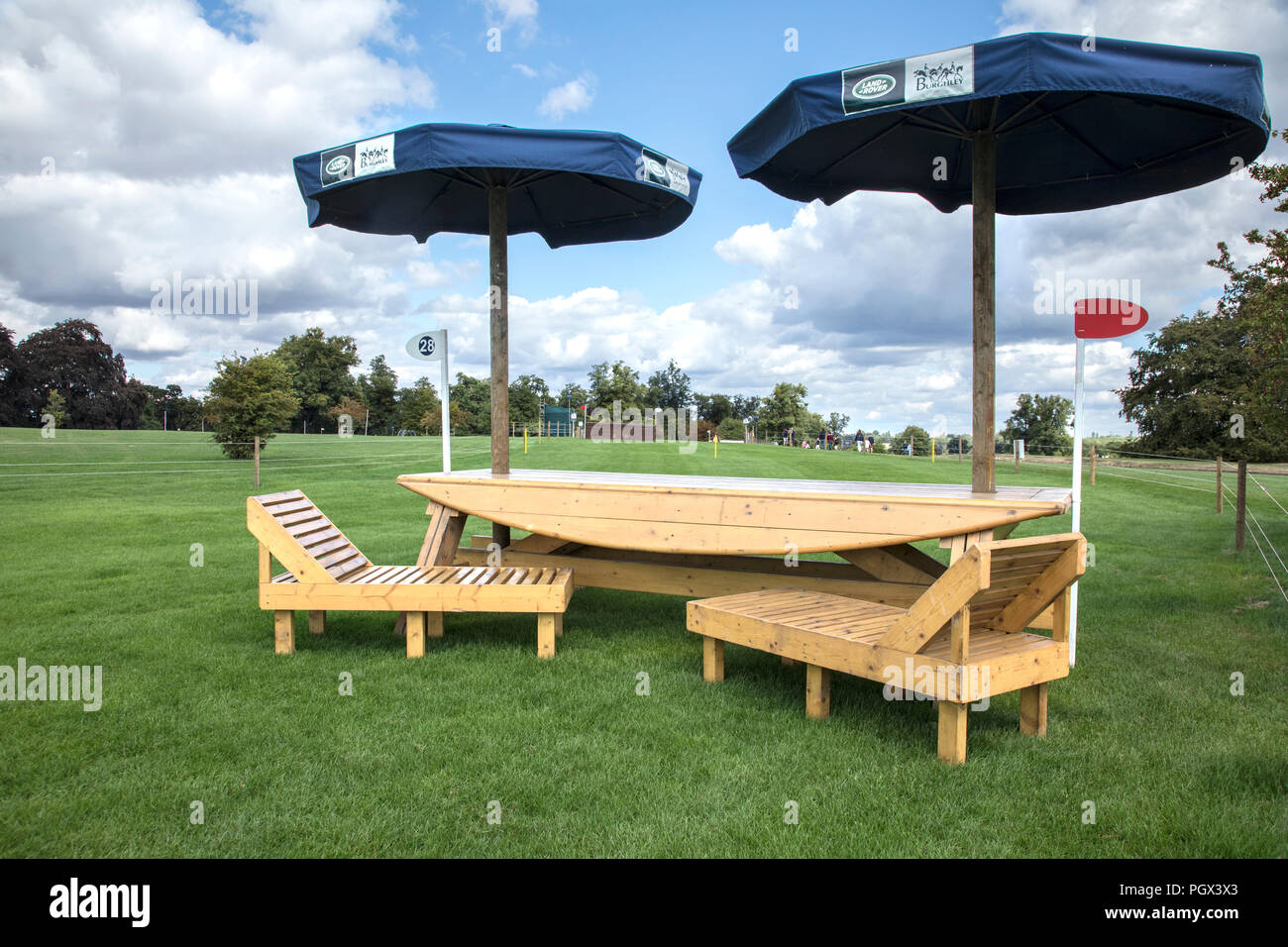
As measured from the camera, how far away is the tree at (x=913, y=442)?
4188 cm

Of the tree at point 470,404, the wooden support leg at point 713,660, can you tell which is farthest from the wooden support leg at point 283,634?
the tree at point 470,404

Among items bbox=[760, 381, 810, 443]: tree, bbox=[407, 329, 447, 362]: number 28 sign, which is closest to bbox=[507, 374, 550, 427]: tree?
bbox=[760, 381, 810, 443]: tree

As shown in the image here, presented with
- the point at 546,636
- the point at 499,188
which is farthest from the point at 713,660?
the point at 499,188

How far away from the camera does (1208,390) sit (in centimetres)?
1013

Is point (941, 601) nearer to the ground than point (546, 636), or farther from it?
farther from it

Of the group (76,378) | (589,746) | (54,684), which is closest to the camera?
(589,746)

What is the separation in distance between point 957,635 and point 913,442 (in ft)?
146

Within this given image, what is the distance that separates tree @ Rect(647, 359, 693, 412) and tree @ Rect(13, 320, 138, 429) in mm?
41681

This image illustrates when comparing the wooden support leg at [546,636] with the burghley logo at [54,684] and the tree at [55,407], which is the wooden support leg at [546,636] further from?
the tree at [55,407]

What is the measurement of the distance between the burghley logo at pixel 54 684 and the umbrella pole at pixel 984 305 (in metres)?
4.99

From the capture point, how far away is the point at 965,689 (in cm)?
332

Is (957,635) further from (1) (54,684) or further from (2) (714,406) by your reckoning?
(2) (714,406)
